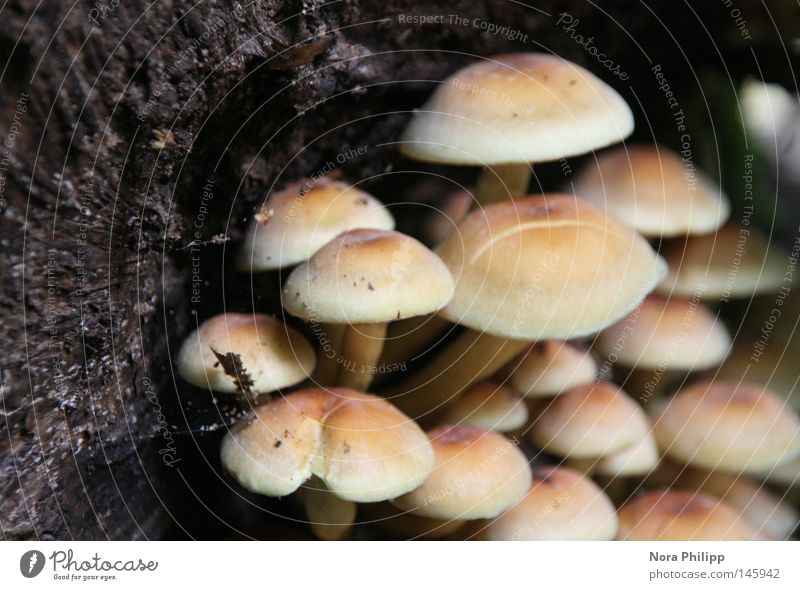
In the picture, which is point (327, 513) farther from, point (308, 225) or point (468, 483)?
point (308, 225)

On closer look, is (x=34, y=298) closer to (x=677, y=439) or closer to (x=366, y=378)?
(x=366, y=378)

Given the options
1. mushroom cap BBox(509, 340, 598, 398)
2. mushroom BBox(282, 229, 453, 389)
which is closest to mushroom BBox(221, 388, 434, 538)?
mushroom BBox(282, 229, 453, 389)

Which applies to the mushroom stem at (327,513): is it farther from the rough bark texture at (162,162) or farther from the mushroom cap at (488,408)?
the mushroom cap at (488,408)

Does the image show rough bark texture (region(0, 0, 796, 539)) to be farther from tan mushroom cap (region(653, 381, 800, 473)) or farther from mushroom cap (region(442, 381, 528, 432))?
tan mushroom cap (region(653, 381, 800, 473))

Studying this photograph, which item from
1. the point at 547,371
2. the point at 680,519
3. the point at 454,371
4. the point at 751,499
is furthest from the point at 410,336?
the point at 751,499

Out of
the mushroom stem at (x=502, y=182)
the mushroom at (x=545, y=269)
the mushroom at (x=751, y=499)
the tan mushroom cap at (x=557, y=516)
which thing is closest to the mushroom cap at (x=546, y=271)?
the mushroom at (x=545, y=269)

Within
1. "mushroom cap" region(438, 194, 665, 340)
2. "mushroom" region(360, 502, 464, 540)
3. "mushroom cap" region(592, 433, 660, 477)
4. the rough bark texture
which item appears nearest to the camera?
the rough bark texture
